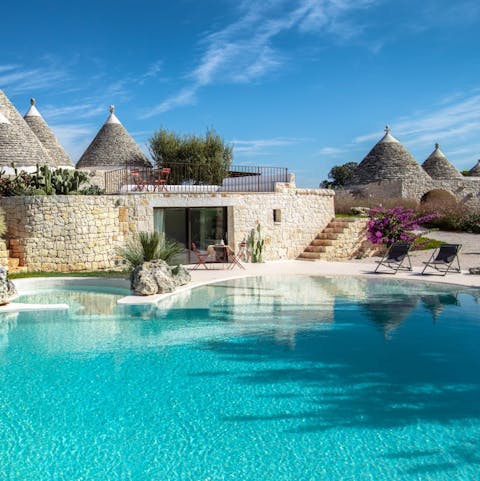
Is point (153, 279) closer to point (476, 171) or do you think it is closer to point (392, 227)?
point (392, 227)

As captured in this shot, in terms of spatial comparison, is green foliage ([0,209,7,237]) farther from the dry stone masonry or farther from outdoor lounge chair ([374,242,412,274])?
the dry stone masonry

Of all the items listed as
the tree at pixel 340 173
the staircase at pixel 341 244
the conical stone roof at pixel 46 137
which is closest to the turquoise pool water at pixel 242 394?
the staircase at pixel 341 244

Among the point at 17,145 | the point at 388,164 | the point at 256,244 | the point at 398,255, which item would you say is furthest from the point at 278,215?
the point at 388,164

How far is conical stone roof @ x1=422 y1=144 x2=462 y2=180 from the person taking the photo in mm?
38594

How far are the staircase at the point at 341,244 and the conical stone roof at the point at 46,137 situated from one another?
13846mm

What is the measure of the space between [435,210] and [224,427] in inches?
917

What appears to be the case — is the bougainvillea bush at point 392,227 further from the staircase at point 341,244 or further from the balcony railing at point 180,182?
the balcony railing at point 180,182

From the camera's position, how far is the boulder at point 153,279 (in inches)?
476

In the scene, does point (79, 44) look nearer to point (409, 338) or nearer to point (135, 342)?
point (135, 342)

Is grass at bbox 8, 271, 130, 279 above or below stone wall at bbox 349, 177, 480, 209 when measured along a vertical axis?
below

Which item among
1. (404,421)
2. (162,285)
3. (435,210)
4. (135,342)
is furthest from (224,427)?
(435,210)

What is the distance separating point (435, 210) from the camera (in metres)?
26.0

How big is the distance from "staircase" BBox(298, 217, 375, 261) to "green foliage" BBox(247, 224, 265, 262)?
2139 mm

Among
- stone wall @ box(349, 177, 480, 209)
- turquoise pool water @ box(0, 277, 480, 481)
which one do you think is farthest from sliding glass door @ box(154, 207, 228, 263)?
stone wall @ box(349, 177, 480, 209)
